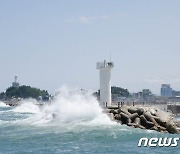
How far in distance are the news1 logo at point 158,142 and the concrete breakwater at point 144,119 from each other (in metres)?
3.33

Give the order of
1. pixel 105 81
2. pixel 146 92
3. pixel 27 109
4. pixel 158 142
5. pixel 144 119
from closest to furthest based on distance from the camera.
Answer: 1. pixel 158 142
2. pixel 144 119
3. pixel 105 81
4. pixel 27 109
5. pixel 146 92

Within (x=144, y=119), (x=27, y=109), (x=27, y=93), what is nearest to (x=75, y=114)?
(x=144, y=119)

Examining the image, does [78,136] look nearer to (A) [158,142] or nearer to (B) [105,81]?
(A) [158,142]

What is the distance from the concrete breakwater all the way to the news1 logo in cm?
333

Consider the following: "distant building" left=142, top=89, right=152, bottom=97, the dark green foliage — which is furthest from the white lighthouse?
the dark green foliage

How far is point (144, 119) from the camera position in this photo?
2377cm

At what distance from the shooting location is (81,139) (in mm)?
18891

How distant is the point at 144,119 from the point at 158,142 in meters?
5.80

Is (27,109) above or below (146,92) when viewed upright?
below

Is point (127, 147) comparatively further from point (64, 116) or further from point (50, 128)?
point (64, 116)

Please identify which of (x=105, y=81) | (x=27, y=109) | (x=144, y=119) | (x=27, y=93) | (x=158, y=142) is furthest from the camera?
(x=27, y=93)

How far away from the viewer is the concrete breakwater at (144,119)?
74.4 feet

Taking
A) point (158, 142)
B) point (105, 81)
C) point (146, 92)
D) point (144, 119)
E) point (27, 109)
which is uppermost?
point (146, 92)

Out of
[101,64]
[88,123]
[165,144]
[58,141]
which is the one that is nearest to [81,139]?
[58,141]
